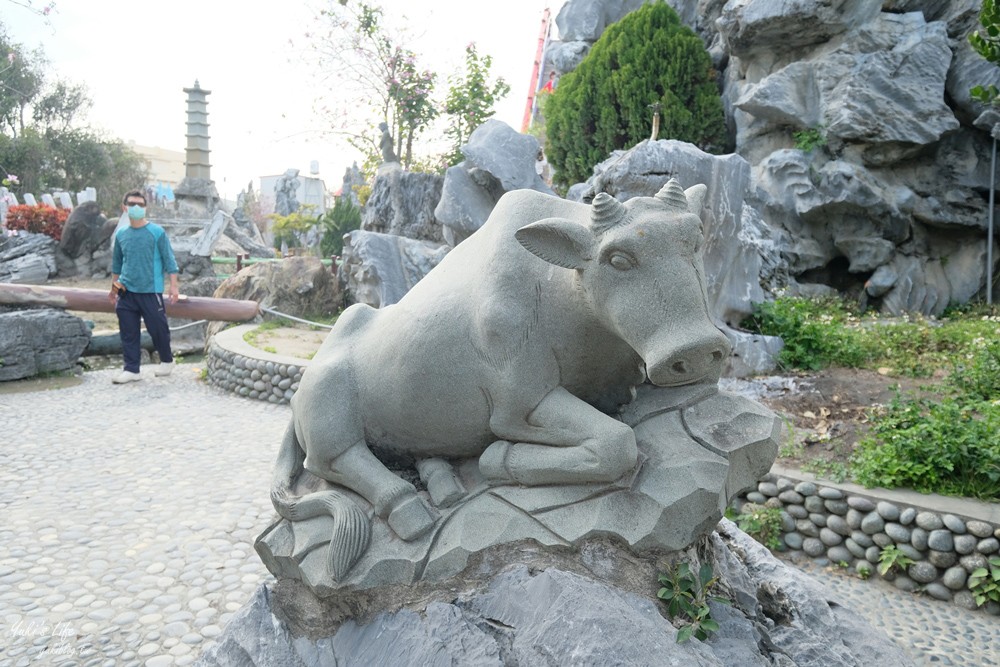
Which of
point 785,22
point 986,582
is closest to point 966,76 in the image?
point 785,22

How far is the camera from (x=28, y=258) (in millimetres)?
16141

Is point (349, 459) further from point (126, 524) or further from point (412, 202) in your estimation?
point (412, 202)

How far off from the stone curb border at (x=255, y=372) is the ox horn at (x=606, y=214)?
5294 millimetres

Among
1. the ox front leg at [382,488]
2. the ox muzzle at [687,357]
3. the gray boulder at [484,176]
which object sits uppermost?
the gray boulder at [484,176]

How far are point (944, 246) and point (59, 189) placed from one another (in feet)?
89.0

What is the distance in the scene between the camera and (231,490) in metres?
4.54

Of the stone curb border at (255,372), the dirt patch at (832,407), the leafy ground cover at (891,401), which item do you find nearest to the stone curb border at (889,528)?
the leafy ground cover at (891,401)

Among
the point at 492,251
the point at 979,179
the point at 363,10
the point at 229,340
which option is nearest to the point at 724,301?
the point at 492,251

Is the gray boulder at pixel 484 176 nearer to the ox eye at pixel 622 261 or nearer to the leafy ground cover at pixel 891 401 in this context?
the leafy ground cover at pixel 891 401

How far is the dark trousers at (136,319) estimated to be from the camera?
714cm

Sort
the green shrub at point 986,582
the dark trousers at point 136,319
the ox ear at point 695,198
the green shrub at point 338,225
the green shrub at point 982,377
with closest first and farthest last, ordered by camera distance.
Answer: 1. the ox ear at point 695,198
2. the green shrub at point 986,582
3. the green shrub at point 982,377
4. the dark trousers at point 136,319
5. the green shrub at point 338,225

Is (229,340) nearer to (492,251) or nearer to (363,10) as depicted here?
(492,251)

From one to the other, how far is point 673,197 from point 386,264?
26.0 ft

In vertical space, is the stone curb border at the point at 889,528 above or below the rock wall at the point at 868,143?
below
